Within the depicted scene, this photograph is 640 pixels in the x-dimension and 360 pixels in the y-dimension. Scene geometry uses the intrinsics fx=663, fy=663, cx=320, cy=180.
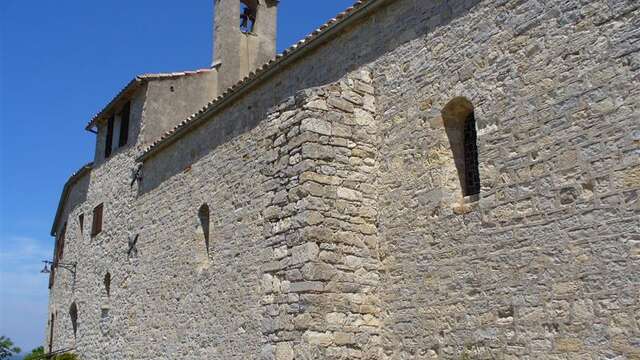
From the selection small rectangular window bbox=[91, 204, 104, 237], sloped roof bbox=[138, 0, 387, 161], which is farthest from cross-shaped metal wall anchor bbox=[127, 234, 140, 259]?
small rectangular window bbox=[91, 204, 104, 237]

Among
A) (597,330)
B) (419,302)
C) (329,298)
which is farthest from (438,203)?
(597,330)

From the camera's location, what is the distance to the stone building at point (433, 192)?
557cm

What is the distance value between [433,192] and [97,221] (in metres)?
12.4

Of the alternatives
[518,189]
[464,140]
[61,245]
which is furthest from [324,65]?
[61,245]

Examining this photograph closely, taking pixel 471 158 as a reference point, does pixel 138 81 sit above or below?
above

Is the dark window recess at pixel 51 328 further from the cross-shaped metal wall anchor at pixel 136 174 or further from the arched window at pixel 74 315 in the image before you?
the cross-shaped metal wall anchor at pixel 136 174

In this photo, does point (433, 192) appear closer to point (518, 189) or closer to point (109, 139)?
point (518, 189)

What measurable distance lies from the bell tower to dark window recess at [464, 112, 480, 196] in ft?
32.3

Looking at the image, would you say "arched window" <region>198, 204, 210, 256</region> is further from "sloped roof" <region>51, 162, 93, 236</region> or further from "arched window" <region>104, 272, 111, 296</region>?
"sloped roof" <region>51, 162, 93, 236</region>

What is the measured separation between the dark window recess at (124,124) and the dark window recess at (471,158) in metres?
11.2

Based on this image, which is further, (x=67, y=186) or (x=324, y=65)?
(x=67, y=186)

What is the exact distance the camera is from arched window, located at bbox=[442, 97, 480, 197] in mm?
7078

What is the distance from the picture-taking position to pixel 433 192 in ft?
23.4

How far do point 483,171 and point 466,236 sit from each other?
2.20 feet
